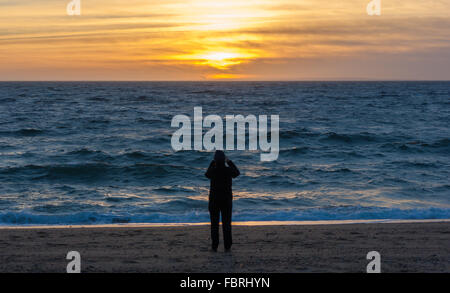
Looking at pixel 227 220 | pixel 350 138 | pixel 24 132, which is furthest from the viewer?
pixel 24 132

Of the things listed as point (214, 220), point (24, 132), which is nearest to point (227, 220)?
point (214, 220)

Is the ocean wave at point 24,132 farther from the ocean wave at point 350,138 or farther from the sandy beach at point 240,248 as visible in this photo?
the sandy beach at point 240,248

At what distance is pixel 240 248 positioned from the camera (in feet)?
26.8

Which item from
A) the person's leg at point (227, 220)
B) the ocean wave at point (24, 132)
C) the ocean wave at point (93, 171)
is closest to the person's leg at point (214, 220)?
the person's leg at point (227, 220)

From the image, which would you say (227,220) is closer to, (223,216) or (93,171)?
(223,216)

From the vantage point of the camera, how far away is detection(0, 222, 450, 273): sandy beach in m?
6.98

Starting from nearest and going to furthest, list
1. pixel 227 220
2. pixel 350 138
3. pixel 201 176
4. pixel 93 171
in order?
pixel 227 220, pixel 201 176, pixel 93 171, pixel 350 138

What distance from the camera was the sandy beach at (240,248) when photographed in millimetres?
6984

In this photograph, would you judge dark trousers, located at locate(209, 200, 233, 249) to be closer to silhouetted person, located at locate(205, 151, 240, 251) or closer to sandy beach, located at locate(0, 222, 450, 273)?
silhouetted person, located at locate(205, 151, 240, 251)

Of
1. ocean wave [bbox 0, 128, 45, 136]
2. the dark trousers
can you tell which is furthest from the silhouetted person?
ocean wave [bbox 0, 128, 45, 136]

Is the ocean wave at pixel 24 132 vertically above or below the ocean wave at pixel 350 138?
above

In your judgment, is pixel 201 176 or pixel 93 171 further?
pixel 93 171
